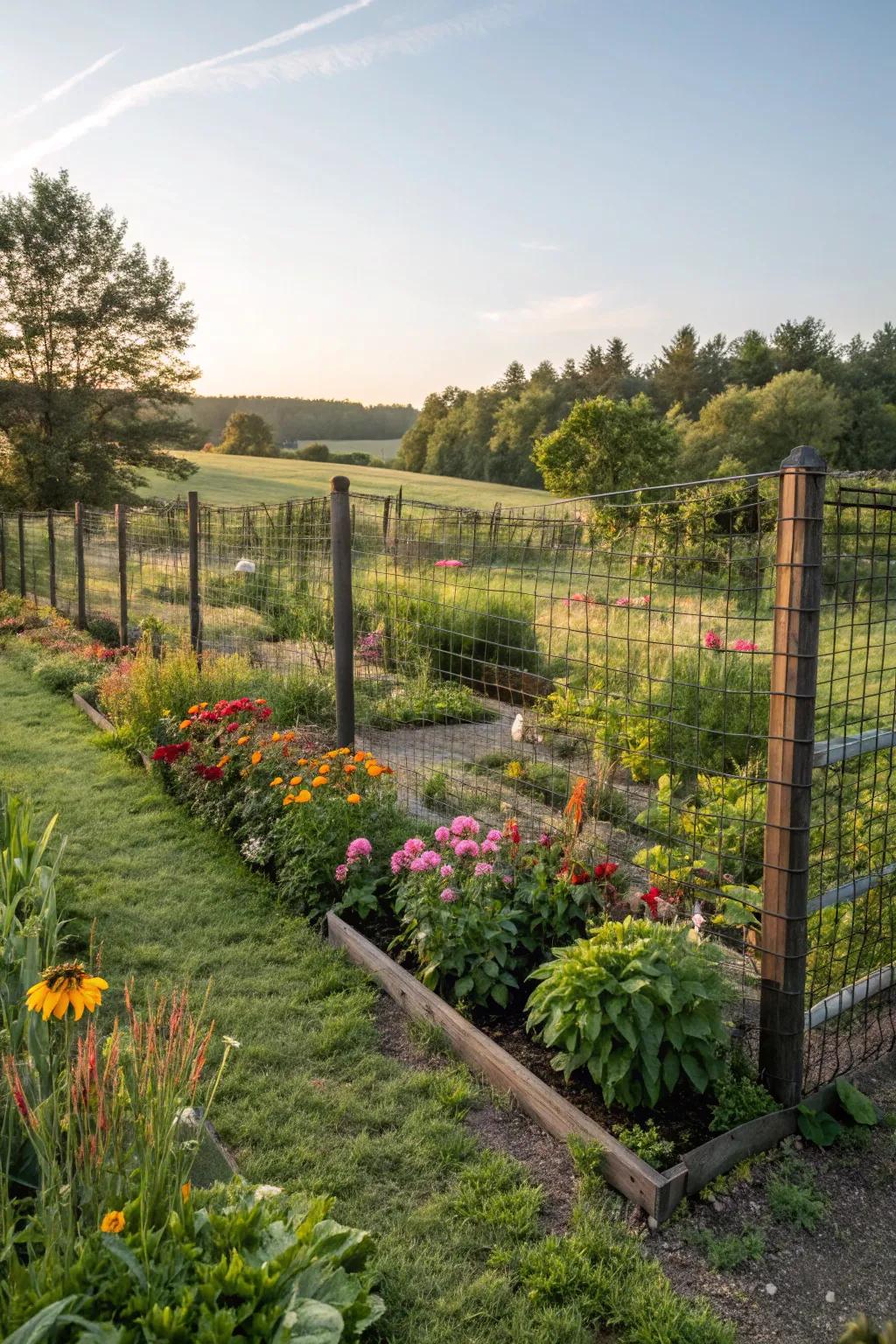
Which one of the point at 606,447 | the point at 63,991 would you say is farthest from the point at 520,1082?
the point at 606,447

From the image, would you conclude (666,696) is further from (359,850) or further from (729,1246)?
(729,1246)

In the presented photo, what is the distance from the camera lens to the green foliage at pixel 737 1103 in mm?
2266

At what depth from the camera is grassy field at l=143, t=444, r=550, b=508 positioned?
3678cm

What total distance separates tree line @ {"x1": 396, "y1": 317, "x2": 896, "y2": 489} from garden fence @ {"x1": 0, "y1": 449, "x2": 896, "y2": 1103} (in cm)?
2724

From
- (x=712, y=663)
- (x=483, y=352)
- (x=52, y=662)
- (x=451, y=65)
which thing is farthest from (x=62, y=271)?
(x=712, y=663)

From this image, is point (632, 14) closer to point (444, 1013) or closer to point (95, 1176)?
point (444, 1013)

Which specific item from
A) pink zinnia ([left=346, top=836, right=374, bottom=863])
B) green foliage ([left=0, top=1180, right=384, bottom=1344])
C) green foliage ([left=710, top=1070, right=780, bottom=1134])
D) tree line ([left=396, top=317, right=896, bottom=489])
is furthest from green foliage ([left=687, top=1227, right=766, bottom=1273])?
tree line ([left=396, top=317, right=896, bottom=489])

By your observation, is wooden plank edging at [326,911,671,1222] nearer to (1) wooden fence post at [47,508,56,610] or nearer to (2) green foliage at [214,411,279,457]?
(1) wooden fence post at [47,508,56,610]

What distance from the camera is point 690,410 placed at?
50.8m

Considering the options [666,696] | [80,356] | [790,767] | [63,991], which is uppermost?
[80,356]

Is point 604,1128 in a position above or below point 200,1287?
below

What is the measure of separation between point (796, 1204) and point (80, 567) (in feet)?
34.5

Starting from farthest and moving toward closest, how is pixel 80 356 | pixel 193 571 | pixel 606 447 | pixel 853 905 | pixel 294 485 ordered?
pixel 294 485 → pixel 606 447 → pixel 80 356 → pixel 193 571 → pixel 853 905

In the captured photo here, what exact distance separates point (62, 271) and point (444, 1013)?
2887 centimetres
